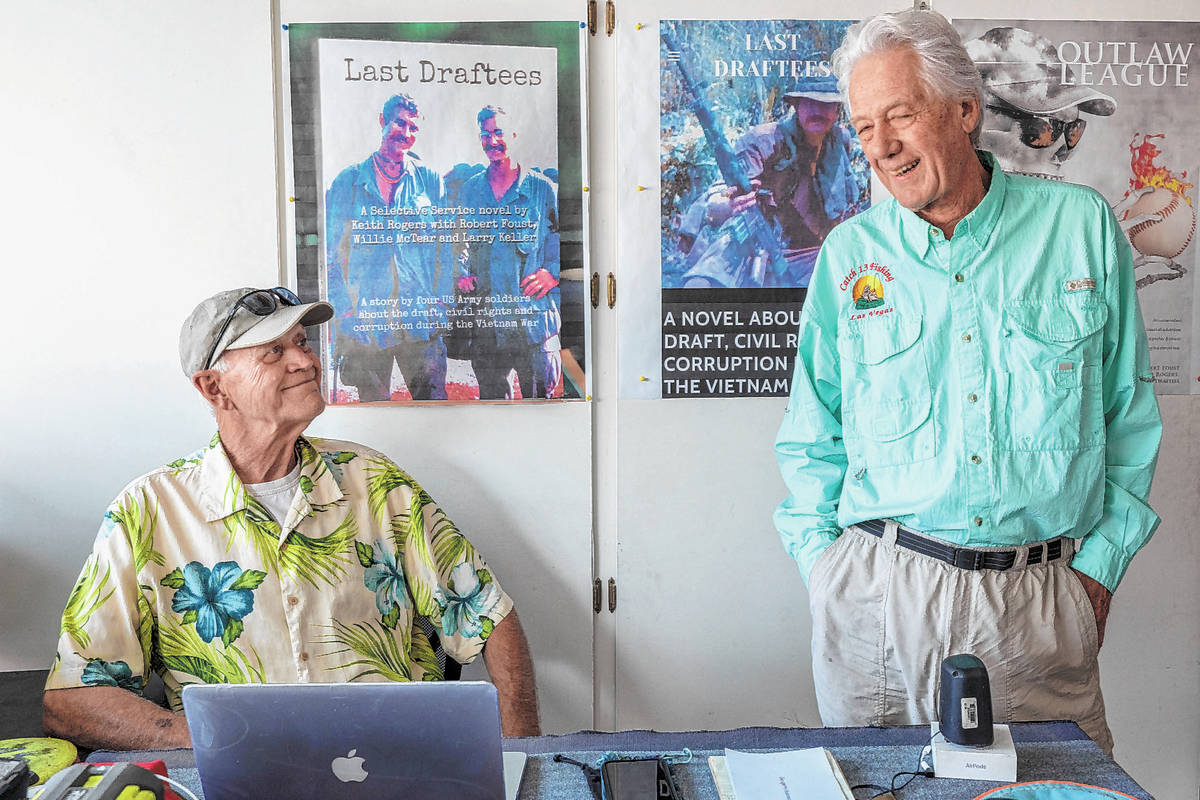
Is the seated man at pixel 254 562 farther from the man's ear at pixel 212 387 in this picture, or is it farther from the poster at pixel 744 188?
the poster at pixel 744 188

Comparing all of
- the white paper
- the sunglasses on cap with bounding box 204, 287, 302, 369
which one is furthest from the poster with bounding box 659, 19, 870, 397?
the white paper

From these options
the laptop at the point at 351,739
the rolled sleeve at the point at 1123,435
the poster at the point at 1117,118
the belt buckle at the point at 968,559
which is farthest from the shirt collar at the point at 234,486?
the poster at the point at 1117,118

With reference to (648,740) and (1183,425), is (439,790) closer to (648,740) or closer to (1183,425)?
(648,740)

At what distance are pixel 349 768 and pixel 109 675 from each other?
935mm

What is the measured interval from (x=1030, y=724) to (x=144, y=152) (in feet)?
7.34

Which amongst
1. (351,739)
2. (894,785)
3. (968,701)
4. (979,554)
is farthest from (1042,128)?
(351,739)

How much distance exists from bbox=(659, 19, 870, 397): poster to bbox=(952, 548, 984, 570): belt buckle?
0.73m

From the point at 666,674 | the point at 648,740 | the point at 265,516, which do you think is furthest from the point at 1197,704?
the point at 265,516

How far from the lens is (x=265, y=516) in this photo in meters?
1.87

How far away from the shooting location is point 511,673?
→ 2.03 m

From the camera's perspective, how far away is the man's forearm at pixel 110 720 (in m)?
1.68

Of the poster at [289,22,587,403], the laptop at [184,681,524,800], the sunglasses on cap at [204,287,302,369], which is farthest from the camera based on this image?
the poster at [289,22,587,403]

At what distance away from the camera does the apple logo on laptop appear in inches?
42.7

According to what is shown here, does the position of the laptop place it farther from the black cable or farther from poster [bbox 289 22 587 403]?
poster [bbox 289 22 587 403]
